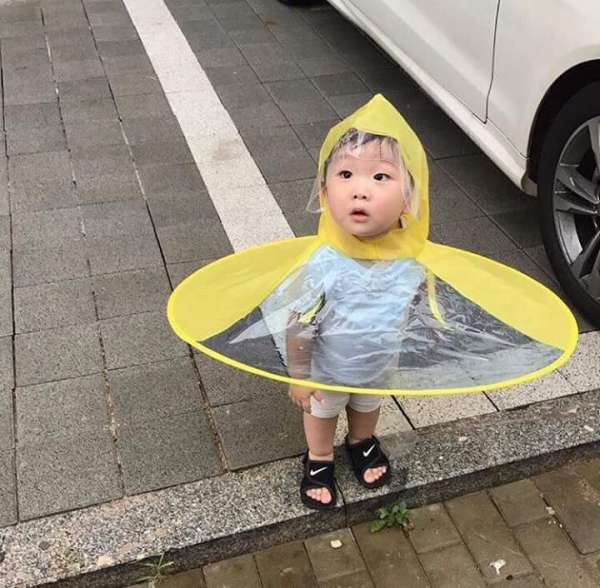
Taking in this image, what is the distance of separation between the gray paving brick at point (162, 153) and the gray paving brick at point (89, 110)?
1.60ft

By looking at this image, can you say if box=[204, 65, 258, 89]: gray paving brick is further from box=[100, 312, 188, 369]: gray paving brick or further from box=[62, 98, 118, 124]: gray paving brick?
box=[100, 312, 188, 369]: gray paving brick

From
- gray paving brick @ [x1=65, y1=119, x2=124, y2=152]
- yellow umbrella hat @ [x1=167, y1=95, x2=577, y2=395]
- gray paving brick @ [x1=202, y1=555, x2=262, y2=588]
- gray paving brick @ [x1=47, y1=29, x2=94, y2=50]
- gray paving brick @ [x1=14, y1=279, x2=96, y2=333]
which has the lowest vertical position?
gray paving brick @ [x1=47, y1=29, x2=94, y2=50]

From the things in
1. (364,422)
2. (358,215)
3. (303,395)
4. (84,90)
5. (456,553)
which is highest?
(358,215)

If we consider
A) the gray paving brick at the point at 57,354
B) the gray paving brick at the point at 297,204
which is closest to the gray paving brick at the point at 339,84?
the gray paving brick at the point at 297,204

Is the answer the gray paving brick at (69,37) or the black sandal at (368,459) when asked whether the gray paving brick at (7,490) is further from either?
the gray paving brick at (69,37)

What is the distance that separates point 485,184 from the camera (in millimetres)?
4238

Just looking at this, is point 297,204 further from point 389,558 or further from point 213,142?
point 389,558

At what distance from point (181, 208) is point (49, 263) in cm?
72

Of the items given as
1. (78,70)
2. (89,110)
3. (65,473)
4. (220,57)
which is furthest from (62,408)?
(220,57)

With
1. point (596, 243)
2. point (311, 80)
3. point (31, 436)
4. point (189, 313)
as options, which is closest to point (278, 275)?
point (189, 313)

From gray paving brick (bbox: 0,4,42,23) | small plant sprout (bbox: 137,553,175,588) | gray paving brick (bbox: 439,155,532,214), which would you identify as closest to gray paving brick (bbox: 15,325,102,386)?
small plant sprout (bbox: 137,553,175,588)

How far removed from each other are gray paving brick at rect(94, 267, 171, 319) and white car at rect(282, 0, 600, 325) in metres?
1.54

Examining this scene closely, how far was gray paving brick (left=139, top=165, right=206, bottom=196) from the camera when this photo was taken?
4.12 m

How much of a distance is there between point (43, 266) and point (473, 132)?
1.99 m
